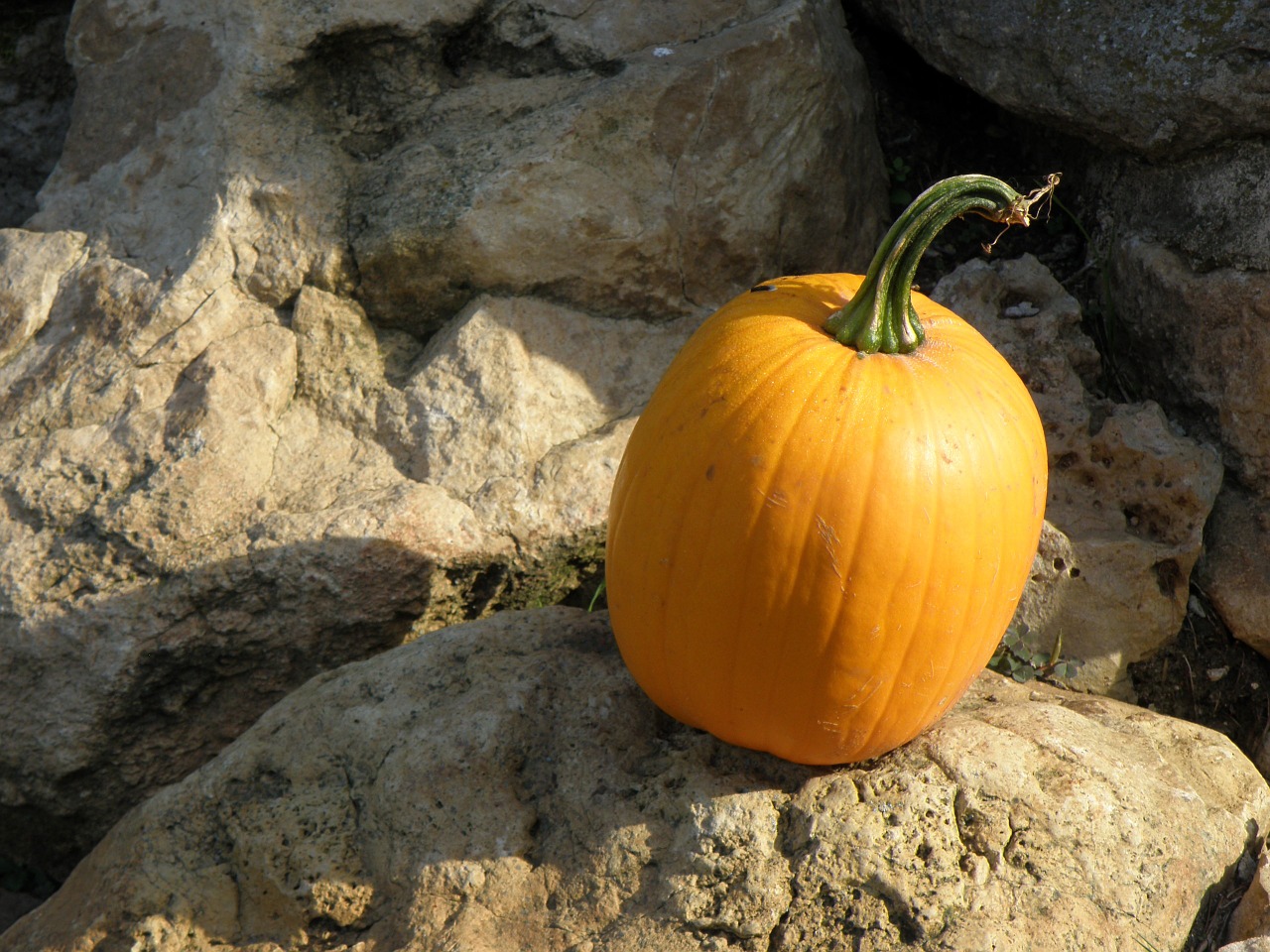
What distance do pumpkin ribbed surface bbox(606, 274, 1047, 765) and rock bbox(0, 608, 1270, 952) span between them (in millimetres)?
159

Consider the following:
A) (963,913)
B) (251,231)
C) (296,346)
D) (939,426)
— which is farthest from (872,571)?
(251,231)

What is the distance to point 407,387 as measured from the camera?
3.07m

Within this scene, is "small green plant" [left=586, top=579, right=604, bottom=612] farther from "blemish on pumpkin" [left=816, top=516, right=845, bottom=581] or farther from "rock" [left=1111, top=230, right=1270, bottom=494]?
"rock" [left=1111, top=230, right=1270, bottom=494]

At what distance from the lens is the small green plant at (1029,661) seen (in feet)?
8.71

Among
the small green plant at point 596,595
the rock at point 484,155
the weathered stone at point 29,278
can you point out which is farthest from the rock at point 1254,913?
the weathered stone at point 29,278

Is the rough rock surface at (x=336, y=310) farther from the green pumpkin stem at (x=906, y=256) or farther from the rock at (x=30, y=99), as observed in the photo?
the green pumpkin stem at (x=906, y=256)

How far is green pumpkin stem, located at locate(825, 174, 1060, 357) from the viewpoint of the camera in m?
1.85

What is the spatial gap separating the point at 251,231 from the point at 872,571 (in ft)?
7.19

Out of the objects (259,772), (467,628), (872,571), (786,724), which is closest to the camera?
(872,571)

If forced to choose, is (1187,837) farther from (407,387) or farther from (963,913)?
(407,387)

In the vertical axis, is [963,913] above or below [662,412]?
below

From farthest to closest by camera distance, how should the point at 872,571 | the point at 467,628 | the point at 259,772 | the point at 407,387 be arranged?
the point at 407,387, the point at 467,628, the point at 259,772, the point at 872,571

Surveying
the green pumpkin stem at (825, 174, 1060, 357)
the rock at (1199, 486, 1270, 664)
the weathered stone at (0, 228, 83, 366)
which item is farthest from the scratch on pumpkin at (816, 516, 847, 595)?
the weathered stone at (0, 228, 83, 366)

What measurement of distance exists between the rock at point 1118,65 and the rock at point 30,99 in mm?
3136
